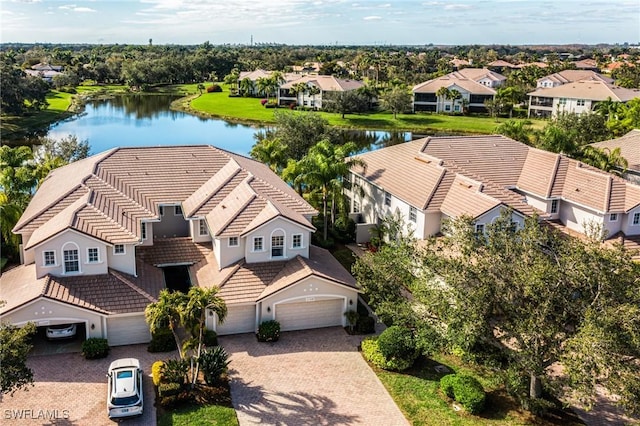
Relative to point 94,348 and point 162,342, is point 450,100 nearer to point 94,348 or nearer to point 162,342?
point 162,342

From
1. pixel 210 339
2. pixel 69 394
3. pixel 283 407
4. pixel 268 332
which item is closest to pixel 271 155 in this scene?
pixel 268 332

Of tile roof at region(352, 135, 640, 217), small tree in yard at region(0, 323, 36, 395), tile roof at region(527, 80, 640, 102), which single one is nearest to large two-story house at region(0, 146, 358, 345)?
small tree in yard at region(0, 323, 36, 395)

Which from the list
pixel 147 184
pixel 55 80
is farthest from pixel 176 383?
pixel 55 80

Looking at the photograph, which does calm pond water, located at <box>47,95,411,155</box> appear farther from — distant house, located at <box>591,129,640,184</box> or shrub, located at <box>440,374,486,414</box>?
shrub, located at <box>440,374,486,414</box>

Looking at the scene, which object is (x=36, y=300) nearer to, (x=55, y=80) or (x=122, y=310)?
(x=122, y=310)

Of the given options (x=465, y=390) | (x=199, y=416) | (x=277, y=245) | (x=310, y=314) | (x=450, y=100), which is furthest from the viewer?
(x=450, y=100)

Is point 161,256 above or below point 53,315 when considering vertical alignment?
above
